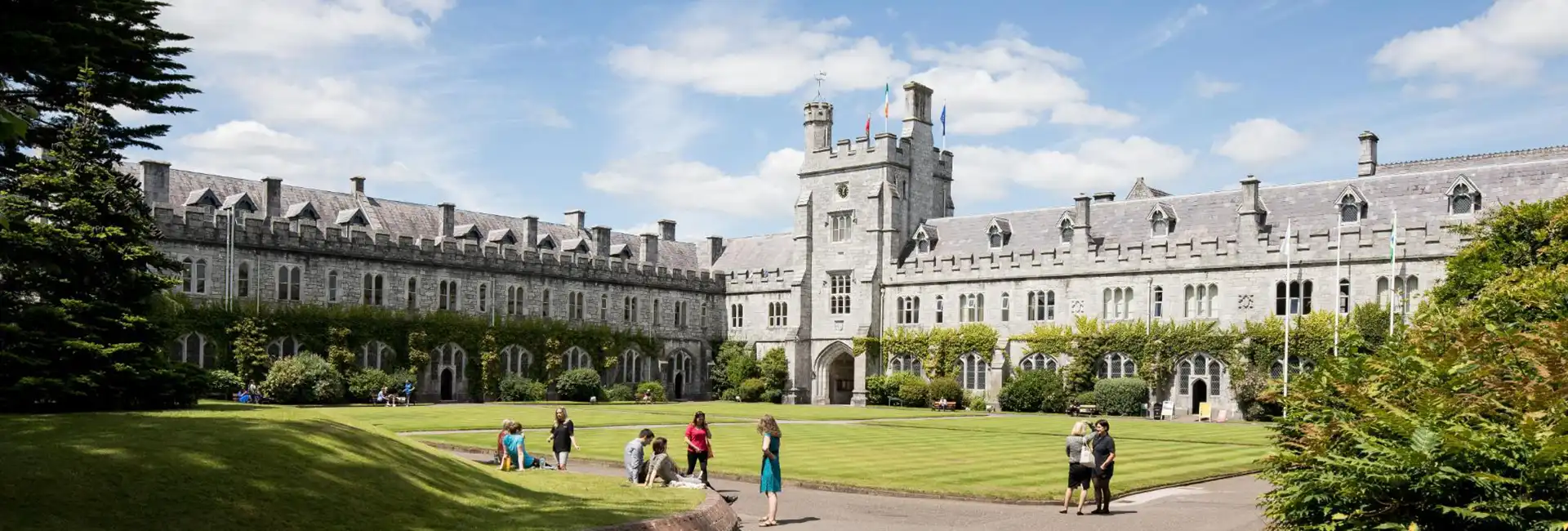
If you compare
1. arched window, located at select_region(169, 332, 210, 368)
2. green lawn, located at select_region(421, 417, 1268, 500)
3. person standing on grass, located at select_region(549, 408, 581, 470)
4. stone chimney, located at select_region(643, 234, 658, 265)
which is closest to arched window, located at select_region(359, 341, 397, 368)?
arched window, located at select_region(169, 332, 210, 368)

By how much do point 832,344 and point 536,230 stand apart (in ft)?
50.2

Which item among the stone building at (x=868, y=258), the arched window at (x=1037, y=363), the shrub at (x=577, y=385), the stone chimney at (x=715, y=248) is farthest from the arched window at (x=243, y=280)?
the arched window at (x=1037, y=363)

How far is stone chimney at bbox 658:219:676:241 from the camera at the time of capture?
71.1 metres

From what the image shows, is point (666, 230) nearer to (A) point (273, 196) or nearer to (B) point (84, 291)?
(A) point (273, 196)

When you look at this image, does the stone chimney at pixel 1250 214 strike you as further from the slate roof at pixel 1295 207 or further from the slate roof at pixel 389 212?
the slate roof at pixel 389 212

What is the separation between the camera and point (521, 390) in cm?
5422

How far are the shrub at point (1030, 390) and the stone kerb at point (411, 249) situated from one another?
738 inches

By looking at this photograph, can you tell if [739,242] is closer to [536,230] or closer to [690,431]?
[536,230]

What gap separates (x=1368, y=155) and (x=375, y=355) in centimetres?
4318

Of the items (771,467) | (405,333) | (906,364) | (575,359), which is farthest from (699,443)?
(906,364)

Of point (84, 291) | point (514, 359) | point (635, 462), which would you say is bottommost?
point (514, 359)

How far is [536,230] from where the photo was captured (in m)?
60.5

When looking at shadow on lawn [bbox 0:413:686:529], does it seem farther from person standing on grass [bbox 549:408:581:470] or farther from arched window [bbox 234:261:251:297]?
arched window [bbox 234:261:251:297]

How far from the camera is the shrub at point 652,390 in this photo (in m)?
A: 57.4
